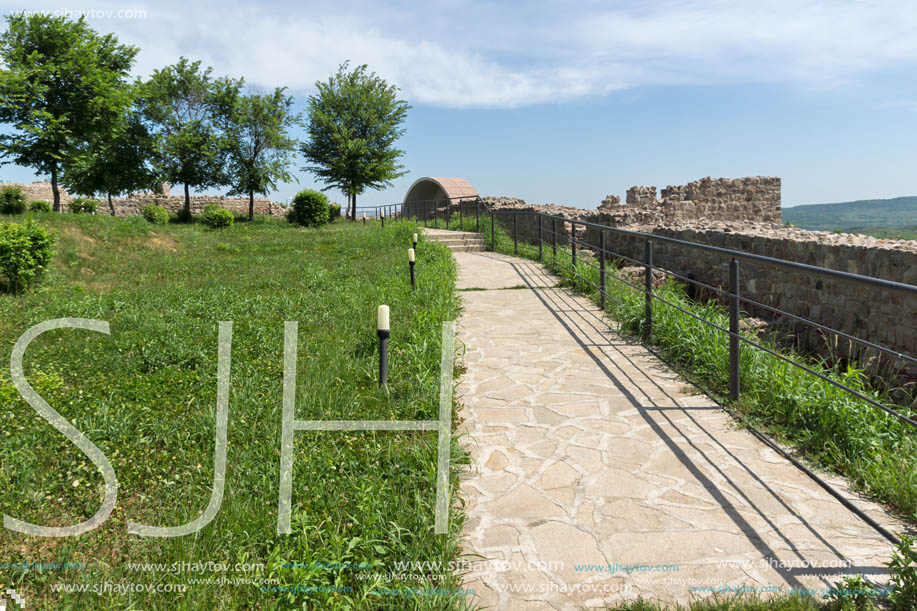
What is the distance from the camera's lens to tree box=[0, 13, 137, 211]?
73.2 ft

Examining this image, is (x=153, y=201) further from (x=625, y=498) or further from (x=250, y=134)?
(x=625, y=498)

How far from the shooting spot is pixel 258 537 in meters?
2.94

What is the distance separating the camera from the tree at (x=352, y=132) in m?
35.6

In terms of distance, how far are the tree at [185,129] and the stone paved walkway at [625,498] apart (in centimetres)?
3094

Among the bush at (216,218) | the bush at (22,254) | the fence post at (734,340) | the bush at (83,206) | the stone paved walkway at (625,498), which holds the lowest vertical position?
the stone paved walkway at (625,498)

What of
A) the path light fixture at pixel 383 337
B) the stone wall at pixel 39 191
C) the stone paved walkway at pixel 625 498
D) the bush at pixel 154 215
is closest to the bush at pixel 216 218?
the bush at pixel 154 215

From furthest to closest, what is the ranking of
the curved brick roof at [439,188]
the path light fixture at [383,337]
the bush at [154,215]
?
the curved brick roof at [439,188]
the bush at [154,215]
the path light fixture at [383,337]

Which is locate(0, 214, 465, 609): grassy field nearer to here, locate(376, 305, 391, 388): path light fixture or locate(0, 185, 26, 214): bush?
locate(376, 305, 391, 388): path light fixture

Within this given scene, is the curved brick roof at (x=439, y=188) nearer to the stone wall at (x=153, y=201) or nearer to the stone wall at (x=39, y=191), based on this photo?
the stone wall at (x=153, y=201)

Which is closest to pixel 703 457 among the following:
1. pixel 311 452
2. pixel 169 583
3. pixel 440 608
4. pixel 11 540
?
pixel 440 608

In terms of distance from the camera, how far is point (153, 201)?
38062 millimetres

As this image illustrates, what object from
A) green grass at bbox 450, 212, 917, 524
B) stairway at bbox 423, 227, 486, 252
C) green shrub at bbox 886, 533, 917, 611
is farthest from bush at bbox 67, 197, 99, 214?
green shrub at bbox 886, 533, 917, 611

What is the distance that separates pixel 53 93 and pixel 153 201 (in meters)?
14.9

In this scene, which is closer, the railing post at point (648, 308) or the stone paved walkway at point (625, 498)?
the stone paved walkway at point (625, 498)
